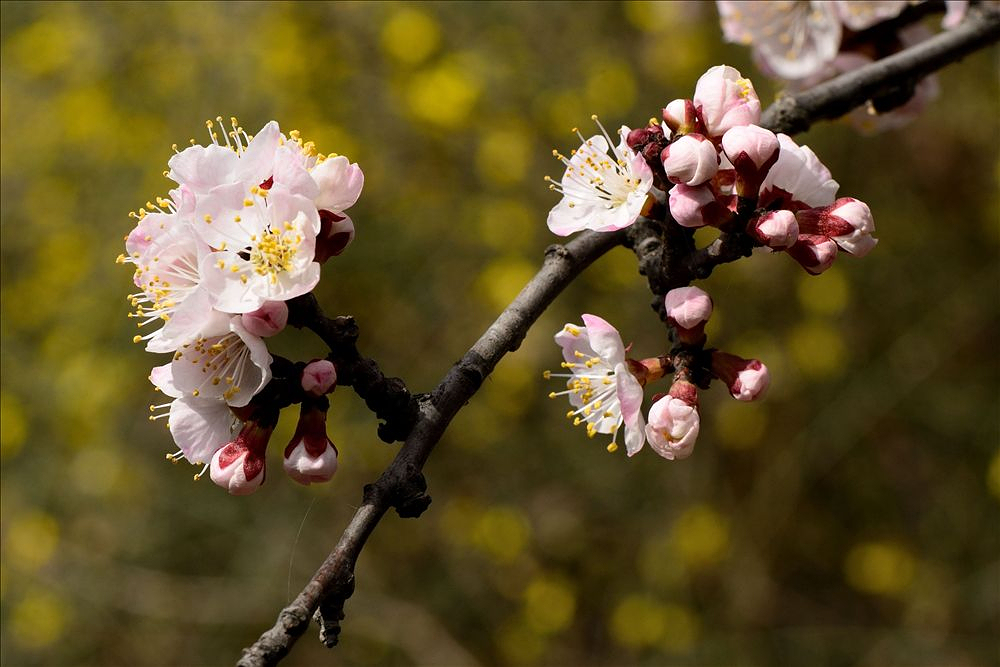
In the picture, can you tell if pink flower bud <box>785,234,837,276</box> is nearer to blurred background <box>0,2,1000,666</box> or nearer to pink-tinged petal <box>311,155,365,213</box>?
pink-tinged petal <box>311,155,365,213</box>

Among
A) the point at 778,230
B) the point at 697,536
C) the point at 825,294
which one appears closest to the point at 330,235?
the point at 778,230

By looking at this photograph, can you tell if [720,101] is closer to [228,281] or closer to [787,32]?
[228,281]

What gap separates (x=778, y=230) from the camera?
964 mm

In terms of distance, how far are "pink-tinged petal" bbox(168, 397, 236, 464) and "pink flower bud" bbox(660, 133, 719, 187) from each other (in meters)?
0.57

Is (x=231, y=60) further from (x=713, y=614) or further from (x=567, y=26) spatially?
(x=713, y=614)

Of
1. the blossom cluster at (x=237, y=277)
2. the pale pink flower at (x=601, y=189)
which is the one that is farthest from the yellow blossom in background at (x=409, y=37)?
the blossom cluster at (x=237, y=277)

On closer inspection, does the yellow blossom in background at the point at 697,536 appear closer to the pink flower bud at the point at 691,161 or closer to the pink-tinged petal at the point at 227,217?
the pink flower bud at the point at 691,161

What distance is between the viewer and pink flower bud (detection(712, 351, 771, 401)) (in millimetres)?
1077

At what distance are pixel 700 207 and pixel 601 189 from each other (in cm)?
23

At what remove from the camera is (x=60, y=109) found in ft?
12.0

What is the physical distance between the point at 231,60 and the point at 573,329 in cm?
268

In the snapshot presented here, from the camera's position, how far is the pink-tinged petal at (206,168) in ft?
3.30

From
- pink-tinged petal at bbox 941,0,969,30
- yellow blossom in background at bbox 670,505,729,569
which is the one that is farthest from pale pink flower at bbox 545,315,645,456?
yellow blossom in background at bbox 670,505,729,569

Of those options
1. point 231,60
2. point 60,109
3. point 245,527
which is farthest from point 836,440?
point 60,109
